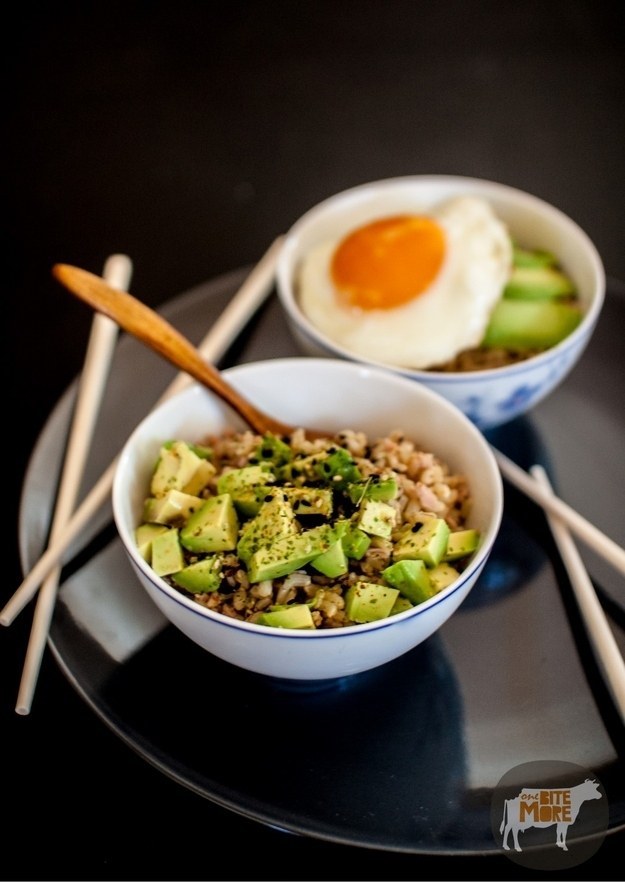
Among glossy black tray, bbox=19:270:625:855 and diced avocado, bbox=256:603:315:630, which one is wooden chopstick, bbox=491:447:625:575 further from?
diced avocado, bbox=256:603:315:630

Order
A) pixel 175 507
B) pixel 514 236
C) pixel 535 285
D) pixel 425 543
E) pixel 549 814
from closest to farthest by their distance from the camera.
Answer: pixel 549 814 → pixel 425 543 → pixel 175 507 → pixel 535 285 → pixel 514 236

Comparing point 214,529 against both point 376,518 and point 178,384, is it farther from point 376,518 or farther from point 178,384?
point 178,384

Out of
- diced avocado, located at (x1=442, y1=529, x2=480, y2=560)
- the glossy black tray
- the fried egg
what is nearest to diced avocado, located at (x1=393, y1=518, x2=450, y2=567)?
diced avocado, located at (x1=442, y1=529, x2=480, y2=560)

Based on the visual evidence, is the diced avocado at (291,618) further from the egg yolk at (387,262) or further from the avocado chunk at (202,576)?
the egg yolk at (387,262)

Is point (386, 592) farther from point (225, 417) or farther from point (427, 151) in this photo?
point (427, 151)

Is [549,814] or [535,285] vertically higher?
[535,285]

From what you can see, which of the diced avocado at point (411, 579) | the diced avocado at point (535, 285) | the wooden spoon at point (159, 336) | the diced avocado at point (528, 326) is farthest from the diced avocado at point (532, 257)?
the diced avocado at point (411, 579)

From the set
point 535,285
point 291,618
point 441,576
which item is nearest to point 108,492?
point 291,618
